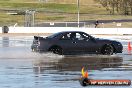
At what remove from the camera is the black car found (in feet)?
87.6

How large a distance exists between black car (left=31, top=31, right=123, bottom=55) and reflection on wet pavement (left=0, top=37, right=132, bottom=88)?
0.34m

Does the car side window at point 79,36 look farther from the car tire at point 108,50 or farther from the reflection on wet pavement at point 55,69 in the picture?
the car tire at point 108,50

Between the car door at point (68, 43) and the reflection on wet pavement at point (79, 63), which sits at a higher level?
the car door at point (68, 43)

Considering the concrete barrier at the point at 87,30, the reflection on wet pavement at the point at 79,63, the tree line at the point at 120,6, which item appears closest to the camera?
the reflection on wet pavement at the point at 79,63

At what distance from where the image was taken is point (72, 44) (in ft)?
88.2

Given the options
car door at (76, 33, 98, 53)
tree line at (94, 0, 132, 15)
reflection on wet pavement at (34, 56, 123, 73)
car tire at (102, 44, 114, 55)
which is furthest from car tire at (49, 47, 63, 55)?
tree line at (94, 0, 132, 15)

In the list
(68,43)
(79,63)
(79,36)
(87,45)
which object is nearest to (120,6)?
(79,36)

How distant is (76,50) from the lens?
26.9m

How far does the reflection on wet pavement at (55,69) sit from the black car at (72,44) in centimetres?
34

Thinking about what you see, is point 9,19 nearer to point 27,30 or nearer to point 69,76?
point 27,30

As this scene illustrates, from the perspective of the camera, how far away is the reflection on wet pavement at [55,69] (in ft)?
53.3

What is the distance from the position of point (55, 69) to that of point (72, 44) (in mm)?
6779

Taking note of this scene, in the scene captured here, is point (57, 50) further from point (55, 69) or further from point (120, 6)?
point (120, 6)

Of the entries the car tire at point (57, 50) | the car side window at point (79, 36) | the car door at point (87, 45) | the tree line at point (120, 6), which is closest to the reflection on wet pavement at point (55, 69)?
the car tire at point (57, 50)
